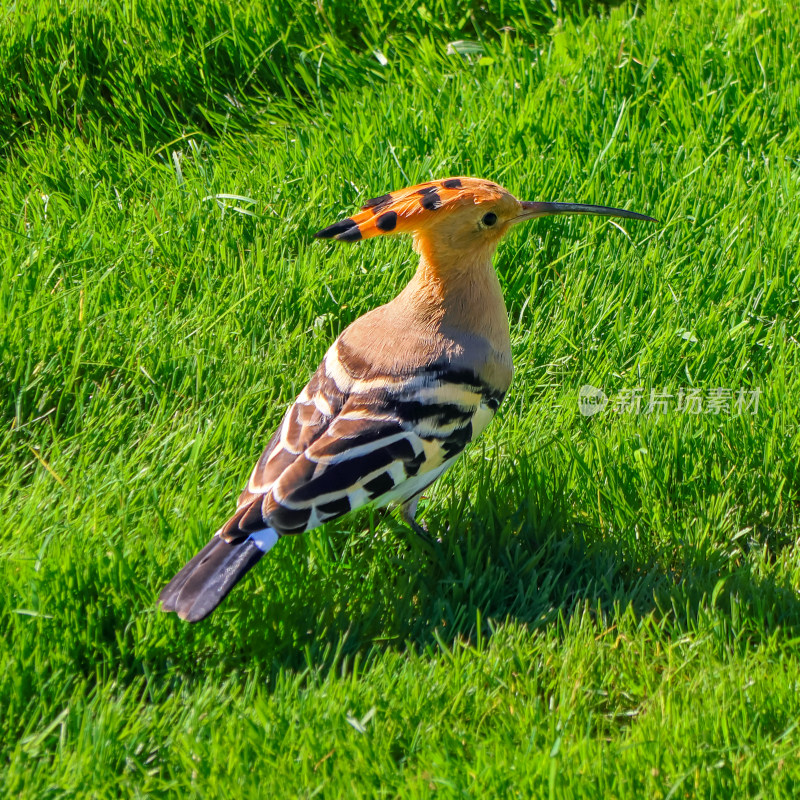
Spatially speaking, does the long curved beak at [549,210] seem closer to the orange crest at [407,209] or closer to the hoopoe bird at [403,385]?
the hoopoe bird at [403,385]

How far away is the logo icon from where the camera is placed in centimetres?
332

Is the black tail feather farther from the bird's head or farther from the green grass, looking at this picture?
the bird's head

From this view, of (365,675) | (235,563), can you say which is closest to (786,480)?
(365,675)

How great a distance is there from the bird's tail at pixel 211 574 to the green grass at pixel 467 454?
13 cm

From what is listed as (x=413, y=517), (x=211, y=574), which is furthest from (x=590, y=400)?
(x=211, y=574)

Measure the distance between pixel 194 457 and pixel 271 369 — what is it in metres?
0.51

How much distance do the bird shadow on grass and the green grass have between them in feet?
0.04

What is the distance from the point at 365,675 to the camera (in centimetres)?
244

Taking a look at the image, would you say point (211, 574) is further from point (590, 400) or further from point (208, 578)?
point (590, 400)

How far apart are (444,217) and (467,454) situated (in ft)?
2.48

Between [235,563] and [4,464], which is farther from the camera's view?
[4,464]

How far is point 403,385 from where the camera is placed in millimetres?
2846

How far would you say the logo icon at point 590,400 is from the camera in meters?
3.32

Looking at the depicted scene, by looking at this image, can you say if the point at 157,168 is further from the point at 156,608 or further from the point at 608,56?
the point at 156,608
